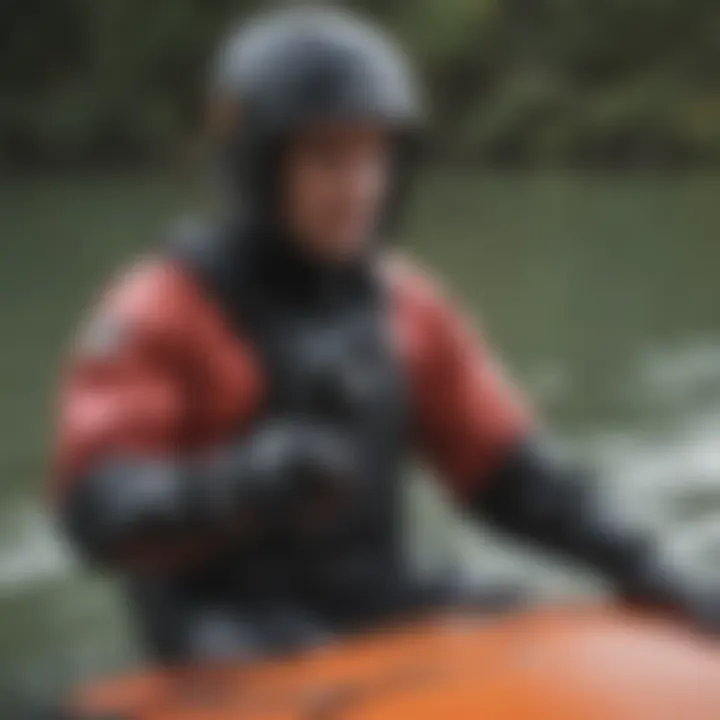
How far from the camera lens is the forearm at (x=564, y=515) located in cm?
175

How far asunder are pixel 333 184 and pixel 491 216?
9.13 meters

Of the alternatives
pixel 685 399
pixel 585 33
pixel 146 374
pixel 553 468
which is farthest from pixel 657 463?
pixel 585 33

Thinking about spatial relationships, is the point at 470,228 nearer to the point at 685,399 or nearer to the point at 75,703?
the point at 685,399

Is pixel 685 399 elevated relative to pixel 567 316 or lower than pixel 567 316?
lower

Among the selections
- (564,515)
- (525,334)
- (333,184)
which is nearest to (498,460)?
(564,515)

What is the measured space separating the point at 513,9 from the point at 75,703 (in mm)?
17088

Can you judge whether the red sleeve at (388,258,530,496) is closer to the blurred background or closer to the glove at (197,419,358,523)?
the blurred background

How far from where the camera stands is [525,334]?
19.8ft

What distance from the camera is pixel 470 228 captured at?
393 inches

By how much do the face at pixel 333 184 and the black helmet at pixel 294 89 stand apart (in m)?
0.02

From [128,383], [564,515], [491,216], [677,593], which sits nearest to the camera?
[128,383]

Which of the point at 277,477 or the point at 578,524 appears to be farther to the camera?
the point at 578,524

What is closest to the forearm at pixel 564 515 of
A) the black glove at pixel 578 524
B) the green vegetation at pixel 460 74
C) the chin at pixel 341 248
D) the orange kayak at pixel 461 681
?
the black glove at pixel 578 524

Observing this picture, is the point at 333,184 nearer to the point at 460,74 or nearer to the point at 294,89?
the point at 294,89
